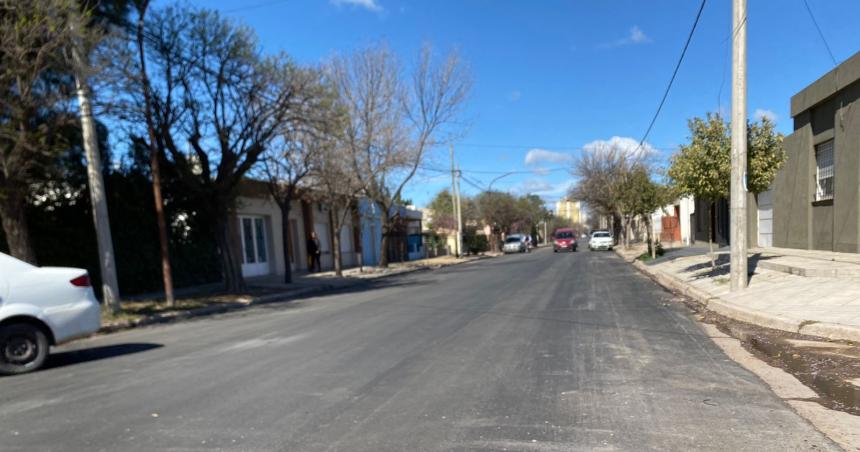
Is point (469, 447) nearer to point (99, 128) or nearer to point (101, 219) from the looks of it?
point (101, 219)

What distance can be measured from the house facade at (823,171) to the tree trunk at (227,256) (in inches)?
641

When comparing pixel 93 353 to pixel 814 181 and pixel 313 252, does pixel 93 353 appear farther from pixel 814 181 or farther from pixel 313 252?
pixel 814 181

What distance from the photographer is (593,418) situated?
4.16 metres

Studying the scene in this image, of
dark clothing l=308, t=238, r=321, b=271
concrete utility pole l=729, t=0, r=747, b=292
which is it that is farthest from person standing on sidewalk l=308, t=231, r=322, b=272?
concrete utility pole l=729, t=0, r=747, b=292

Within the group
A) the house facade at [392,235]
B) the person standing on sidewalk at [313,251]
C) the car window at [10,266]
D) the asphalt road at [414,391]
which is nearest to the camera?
the asphalt road at [414,391]

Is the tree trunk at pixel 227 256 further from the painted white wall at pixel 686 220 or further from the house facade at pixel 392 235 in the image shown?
the painted white wall at pixel 686 220

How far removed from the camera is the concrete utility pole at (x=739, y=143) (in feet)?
32.0

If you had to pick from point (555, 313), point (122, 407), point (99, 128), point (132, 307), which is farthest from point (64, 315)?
point (99, 128)

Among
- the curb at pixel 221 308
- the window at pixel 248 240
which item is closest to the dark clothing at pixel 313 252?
the window at pixel 248 240

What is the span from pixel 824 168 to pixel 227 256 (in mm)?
17334

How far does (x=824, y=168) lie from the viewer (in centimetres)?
1507

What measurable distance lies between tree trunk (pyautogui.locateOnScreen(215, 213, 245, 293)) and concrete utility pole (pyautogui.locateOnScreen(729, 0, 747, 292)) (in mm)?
12836

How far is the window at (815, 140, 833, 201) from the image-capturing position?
48.1ft

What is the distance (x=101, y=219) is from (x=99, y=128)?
4.71 m
